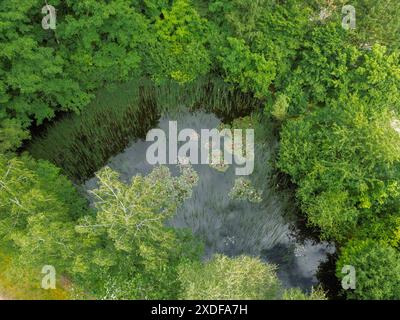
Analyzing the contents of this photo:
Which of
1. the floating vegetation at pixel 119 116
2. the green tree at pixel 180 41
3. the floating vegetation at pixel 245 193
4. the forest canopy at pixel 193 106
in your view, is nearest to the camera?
the forest canopy at pixel 193 106

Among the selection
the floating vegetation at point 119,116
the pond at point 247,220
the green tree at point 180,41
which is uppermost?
the green tree at point 180,41

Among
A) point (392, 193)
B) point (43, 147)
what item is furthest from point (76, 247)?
point (392, 193)

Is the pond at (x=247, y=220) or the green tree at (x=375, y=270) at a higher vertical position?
the pond at (x=247, y=220)

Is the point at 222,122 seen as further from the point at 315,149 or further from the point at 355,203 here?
the point at 355,203

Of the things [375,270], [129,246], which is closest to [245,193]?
[375,270]

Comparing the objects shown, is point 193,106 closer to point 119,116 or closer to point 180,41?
point 180,41

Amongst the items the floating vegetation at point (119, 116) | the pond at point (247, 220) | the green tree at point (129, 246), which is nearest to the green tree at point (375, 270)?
the pond at point (247, 220)

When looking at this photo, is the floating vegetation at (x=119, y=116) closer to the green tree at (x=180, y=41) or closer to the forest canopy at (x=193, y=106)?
the forest canopy at (x=193, y=106)

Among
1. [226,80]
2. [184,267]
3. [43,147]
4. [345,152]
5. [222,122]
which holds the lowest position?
[184,267]
